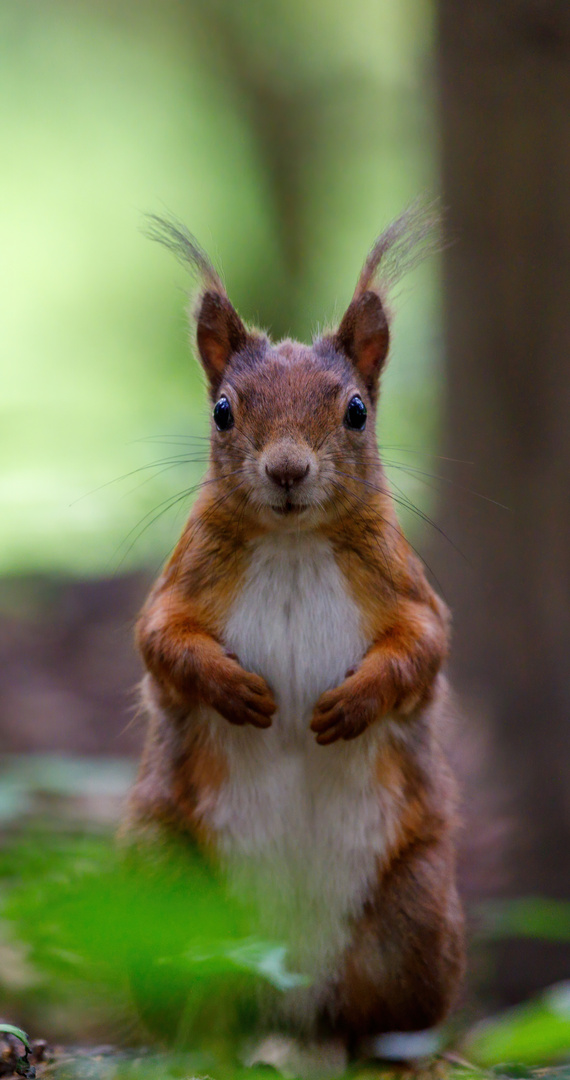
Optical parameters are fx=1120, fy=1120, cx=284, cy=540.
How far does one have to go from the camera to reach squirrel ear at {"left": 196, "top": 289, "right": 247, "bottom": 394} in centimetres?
313

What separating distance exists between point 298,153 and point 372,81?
0.92 m

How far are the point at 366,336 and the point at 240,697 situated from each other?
1084 mm

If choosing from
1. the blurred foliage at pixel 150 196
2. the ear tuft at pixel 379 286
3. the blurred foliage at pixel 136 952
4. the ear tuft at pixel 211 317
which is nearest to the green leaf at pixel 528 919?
the blurred foliage at pixel 136 952

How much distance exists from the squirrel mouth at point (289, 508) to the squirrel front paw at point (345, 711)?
0.45 m

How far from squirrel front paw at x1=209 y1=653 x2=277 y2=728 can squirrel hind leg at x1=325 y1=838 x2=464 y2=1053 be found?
2.06 ft

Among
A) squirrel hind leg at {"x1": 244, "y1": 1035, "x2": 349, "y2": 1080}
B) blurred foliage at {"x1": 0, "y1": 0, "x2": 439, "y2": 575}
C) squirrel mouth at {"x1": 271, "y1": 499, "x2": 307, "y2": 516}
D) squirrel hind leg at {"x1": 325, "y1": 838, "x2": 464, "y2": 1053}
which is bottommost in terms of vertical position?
squirrel hind leg at {"x1": 244, "y1": 1035, "x2": 349, "y2": 1080}

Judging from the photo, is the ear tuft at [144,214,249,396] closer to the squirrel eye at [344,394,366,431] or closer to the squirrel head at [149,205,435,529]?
the squirrel head at [149,205,435,529]

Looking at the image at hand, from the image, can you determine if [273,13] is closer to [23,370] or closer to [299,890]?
[23,370]

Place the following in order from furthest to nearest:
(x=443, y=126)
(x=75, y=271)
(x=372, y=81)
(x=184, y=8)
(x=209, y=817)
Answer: (x=75, y=271), (x=184, y=8), (x=372, y=81), (x=443, y=126), (x=209, y=817)

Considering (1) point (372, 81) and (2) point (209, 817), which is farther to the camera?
(1) point (372, 81)

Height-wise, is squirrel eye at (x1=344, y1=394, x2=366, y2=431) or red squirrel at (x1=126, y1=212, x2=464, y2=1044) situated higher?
squirrel eye at (x1=344, y1=394, x2=366, y2=431)

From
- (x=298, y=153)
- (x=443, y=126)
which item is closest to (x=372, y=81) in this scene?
(x=298, y=153)

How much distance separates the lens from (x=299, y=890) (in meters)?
2.99

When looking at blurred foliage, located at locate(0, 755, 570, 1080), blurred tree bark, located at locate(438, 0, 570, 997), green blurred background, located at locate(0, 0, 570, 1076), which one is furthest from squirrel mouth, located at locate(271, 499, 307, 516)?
blurred tree bark, located at locate(438, 0, 570, 997)
